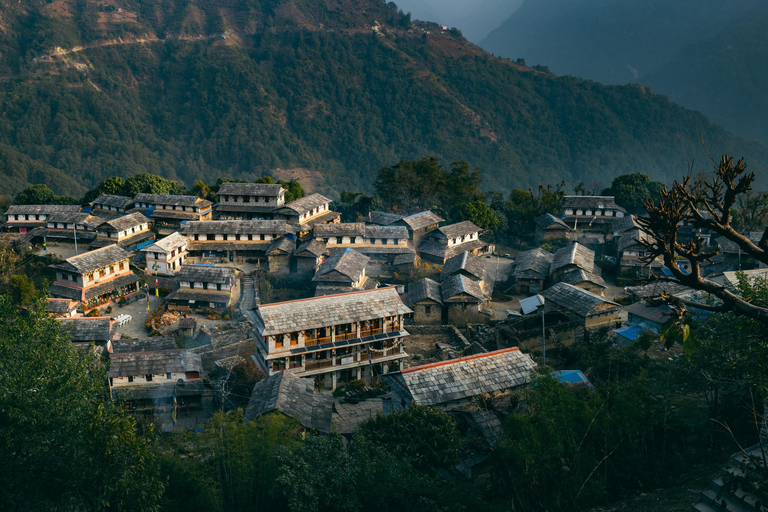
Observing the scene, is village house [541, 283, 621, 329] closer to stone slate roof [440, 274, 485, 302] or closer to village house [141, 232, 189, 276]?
stone slate roof [440, 274, 485, 302]

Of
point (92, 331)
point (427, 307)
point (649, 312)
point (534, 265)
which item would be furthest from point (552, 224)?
point (92, 331)

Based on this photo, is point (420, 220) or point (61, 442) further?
point (420, 220)

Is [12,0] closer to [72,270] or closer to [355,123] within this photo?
[355,123]

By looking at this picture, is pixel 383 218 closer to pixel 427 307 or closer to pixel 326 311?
pixel 427 307

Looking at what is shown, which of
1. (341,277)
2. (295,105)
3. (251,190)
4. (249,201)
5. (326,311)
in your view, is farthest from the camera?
(295,105)

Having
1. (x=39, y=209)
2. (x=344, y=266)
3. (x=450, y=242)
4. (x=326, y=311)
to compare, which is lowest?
(x=326, y=311)

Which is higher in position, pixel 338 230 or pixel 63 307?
pixel 338 230
